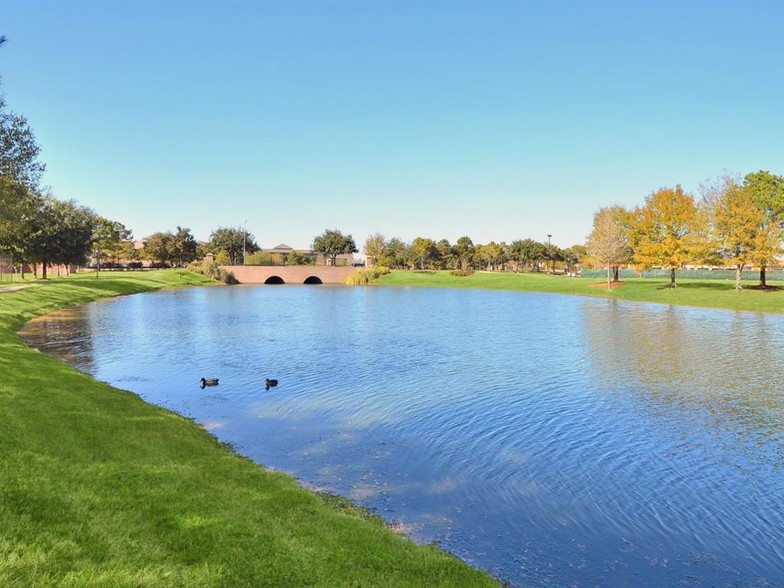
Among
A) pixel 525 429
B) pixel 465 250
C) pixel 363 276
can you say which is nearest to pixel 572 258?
pixel 465 250

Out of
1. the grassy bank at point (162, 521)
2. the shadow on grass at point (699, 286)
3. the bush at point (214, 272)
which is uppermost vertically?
the bush at point (214, 272)

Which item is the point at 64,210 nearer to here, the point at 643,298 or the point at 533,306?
the point at 533,306

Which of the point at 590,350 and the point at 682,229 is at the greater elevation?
the point at 682,229

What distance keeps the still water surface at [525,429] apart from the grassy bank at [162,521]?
151 centimetres

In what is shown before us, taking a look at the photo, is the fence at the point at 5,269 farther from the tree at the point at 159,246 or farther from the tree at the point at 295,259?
the tree at the point at 295,259

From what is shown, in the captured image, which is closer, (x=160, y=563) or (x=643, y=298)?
(x=160, y=563)

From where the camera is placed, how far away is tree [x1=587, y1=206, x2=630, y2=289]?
81375 millimetres

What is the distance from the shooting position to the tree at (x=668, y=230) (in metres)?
69.4

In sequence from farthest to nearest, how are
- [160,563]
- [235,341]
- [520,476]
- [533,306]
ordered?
[533,306]
[235,341]
[520,476]
[160,563]

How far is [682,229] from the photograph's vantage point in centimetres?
7312

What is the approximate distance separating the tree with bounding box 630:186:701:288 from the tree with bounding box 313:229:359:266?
310 feet

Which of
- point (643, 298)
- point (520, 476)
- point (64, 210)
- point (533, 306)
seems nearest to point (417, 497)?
point (520, 476)

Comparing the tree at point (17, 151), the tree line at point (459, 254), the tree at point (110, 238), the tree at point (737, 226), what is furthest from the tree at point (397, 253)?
the tree at point (17, 151)

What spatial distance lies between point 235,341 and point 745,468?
27.6m
